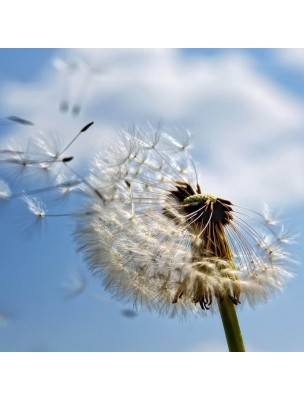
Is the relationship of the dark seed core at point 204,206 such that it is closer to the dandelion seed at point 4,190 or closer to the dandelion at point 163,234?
the dandelion at point 163,234

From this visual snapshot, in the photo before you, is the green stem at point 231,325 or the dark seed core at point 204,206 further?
the dark seed core at point 204,206

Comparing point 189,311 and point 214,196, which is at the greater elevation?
point 214,196

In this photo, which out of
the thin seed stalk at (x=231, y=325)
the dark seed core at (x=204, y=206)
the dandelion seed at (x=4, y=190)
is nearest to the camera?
the thin seed stalk at (x=231, y=325)

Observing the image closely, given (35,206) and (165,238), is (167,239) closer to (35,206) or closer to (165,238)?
(165,238)

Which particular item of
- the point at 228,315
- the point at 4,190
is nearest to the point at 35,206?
the point at 4,190

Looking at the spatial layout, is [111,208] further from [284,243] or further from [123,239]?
[284,243]

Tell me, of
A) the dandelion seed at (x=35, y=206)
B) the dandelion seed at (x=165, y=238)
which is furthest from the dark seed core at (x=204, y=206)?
the dandelion seed at (x=35, y=206)
